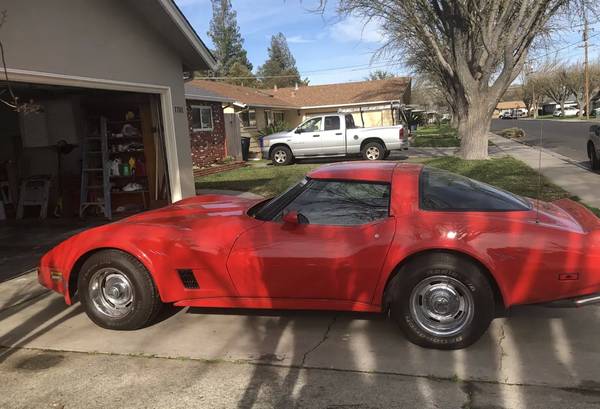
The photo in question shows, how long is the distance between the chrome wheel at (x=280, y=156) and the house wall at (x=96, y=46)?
32.1 feet

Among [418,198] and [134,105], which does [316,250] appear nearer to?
[418,198]

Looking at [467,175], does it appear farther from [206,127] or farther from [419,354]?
[206,127]

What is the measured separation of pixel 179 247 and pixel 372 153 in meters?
15.7

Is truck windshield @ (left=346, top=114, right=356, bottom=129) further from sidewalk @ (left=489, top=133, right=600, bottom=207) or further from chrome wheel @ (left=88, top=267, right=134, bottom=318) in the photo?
chrome wheel @ (left=88, top=267, right=134, bottom=318)

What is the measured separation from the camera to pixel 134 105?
10.5 meters

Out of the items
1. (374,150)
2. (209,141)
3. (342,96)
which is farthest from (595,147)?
(342,96)

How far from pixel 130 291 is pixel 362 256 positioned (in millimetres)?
1931

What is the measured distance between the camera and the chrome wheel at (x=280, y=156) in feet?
65.5

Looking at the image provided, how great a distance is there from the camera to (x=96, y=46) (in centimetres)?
757

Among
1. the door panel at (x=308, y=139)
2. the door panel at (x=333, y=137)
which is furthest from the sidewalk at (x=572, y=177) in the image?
the door panel at (x=308, y=139)

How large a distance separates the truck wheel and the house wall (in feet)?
33.3

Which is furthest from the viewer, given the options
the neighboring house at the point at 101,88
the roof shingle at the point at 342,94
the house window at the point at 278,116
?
the roof shingle at the point at 342,94

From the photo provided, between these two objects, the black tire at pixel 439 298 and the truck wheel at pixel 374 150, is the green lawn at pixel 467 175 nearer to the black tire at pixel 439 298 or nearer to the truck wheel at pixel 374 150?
the truck wheel at pixel 374 150

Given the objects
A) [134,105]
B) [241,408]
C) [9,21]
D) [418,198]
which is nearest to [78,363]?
[241,408]
